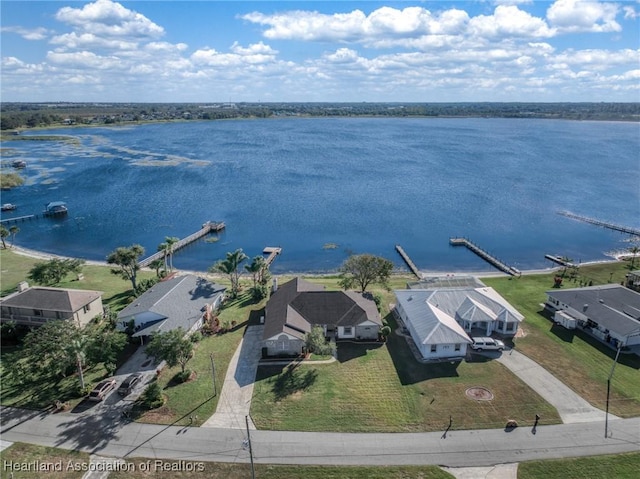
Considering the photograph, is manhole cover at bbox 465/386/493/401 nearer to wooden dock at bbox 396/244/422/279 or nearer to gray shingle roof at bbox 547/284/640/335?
gray shingle roof at bbox 547/284/640/335

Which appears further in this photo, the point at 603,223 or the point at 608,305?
the point at 603,223

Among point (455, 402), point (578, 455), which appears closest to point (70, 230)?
point (455, 402)

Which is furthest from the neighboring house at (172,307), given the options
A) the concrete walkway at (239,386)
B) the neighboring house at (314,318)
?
the neighboring house at (314,318)

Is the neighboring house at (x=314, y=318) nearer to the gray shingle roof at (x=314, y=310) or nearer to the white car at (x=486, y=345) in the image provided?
the gray shingle roof at (x=314, y=310)

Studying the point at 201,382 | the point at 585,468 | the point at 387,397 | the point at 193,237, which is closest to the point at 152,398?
the point at 201,382

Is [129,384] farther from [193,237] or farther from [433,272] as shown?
[193,237]

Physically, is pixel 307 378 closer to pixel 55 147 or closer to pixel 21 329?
pixel 21 329
